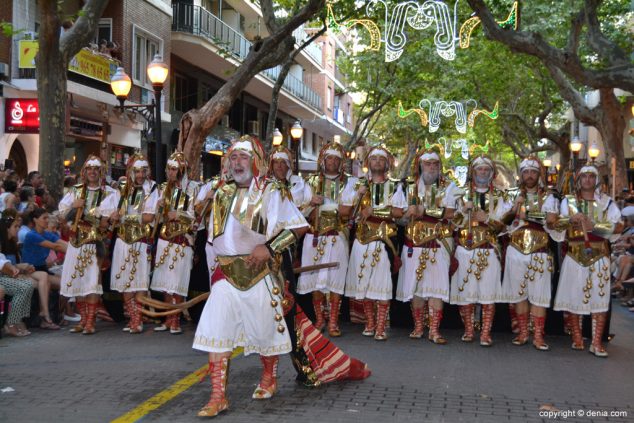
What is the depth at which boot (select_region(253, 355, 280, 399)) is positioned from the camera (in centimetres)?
647

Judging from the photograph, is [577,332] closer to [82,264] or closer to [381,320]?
[381,320]

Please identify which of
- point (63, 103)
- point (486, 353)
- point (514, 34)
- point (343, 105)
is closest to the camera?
point (486, 353)

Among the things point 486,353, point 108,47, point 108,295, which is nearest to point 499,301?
point 486,353

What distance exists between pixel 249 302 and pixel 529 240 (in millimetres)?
4399

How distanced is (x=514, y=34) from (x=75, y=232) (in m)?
9.05

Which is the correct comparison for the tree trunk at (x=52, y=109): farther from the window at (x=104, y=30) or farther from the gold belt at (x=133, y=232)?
the window at (x=104, y=30)

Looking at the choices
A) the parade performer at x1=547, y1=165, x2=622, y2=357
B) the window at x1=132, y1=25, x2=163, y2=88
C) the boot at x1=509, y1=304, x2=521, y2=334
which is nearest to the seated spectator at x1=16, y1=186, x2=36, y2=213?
the boot at x1=509, y1=304, x2=521, y2=334

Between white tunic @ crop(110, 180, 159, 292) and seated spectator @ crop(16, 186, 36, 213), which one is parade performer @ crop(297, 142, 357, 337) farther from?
seated spectator @ crop(16, 186, 36, 213)

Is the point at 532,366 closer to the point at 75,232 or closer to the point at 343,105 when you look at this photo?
the point at 75,232

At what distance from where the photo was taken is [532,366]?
8.20m

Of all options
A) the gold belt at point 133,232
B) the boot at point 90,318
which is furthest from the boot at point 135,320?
the gold belt at point 133,232

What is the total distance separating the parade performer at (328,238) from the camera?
9758 millimetres

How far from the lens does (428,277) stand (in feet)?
31.0

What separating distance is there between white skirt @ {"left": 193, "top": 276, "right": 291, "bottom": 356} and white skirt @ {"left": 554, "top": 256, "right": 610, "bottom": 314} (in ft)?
13.4
